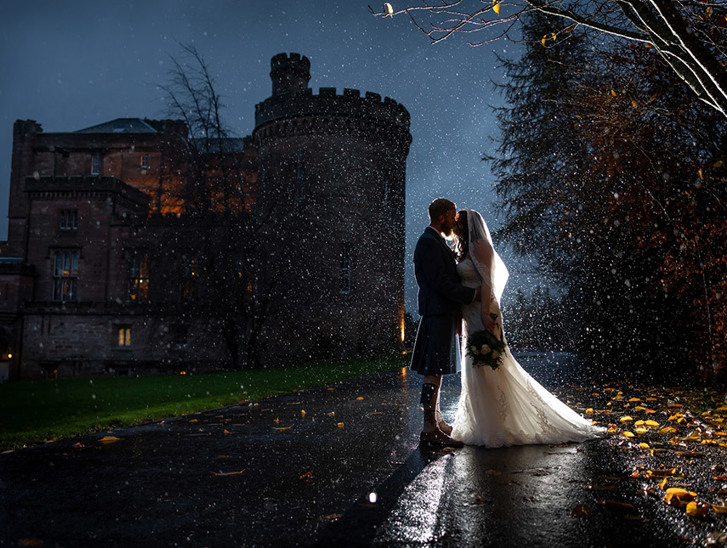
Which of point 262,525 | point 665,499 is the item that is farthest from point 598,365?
point 262,525

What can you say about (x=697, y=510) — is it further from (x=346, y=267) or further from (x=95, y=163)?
(x=95, y=163)

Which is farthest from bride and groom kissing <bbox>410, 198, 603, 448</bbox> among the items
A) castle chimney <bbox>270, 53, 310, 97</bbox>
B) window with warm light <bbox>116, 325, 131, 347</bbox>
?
castle chimney <bbox>270, 53, 310, 97</bbox>

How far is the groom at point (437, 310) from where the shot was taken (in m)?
5.59

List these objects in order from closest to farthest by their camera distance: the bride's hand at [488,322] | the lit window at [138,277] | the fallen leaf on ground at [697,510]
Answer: the fallen leaf on ground at [697,510]
the bride's hand at [488,322]
the lit window at [138,277]

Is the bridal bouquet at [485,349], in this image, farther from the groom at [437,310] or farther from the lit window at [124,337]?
the lit window at [124,337]

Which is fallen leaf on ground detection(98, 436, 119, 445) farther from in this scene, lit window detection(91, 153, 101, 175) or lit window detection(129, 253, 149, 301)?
lit window detection(91, 153, 101, 175)

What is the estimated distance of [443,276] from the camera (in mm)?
5625

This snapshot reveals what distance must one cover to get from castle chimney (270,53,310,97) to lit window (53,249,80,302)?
17654 millimetres

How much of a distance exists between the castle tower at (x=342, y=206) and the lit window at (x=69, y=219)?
1458 cm

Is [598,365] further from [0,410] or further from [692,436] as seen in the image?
[0,410]

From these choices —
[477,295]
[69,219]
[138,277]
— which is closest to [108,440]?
[477,295]

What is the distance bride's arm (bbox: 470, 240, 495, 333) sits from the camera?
18.8 ft

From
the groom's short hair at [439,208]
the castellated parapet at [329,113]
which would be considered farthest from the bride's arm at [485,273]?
the castellated parapet at [329,113]

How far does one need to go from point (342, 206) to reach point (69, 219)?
19902 millimetres
